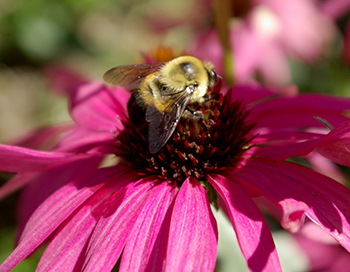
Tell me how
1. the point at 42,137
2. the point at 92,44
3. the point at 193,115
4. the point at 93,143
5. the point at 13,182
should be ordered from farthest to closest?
the point at 92,44 < the point at 42,137 < the point at 93,143 < the point at 13,182 < the point at 193,115

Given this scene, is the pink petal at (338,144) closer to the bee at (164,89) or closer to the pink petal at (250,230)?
the pink petal at (250,230)

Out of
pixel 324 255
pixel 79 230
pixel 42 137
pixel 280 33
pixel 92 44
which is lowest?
pixel 324 255

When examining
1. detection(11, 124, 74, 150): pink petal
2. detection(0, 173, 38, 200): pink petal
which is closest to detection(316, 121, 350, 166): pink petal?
detection(0, 173, 38, 200): pink petal

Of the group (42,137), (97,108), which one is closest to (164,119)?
(97,108)

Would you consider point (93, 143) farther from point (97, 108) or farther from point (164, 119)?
point (164, 119)

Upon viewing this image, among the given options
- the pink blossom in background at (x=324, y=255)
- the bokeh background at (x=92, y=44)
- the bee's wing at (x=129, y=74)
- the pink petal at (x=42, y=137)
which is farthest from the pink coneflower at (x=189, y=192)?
the bokeh background at (x=92, y=44)

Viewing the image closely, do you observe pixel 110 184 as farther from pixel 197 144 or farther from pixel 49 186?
pixel 49 186

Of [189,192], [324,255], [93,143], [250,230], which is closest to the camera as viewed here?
[250,230]
